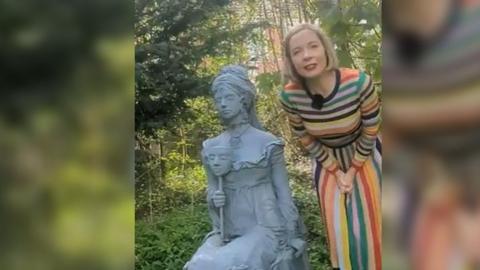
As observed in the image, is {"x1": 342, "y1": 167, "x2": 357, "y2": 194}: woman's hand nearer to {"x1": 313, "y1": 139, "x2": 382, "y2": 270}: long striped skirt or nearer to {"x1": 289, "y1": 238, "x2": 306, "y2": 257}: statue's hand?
{"x1": 313, "y1": 139, "x2": 382, "y2": 270}: long striped skirt

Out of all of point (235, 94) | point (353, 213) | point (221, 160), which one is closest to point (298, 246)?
point (353, 213)

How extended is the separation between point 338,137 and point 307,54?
0.18 metres

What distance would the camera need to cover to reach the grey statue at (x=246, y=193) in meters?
1.66

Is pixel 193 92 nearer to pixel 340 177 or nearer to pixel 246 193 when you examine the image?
pixel 246 193

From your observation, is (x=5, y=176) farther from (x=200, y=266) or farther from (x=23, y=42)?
(x=200, y=266)

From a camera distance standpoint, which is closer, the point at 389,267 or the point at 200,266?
the point at 389,267

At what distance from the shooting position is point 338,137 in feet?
5.26

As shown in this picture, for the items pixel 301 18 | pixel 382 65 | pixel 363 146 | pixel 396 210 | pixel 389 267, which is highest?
pixel 301 18

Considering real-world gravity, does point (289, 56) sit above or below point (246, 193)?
above

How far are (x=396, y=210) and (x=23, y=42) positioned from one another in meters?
0.84

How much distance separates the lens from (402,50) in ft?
5.09

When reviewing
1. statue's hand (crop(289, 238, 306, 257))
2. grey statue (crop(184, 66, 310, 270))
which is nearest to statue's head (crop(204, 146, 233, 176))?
grey statue (crop(184, 66, 310, 270))

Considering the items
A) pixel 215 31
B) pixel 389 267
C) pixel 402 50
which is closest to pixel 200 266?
pixel 389 267

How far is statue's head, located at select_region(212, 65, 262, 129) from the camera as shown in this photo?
166 cm
